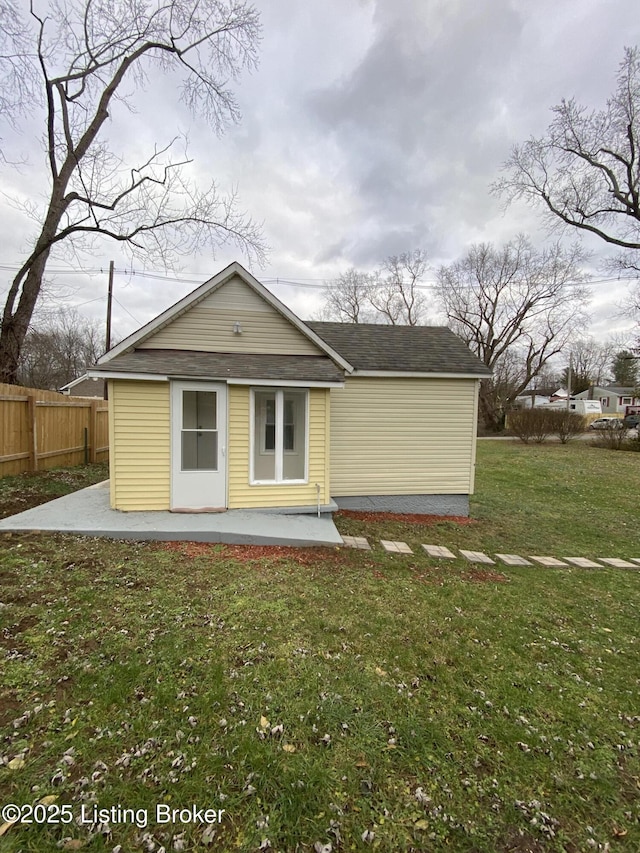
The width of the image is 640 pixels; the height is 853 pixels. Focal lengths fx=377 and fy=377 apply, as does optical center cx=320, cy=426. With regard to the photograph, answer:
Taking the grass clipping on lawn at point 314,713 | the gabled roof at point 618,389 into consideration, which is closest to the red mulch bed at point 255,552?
the grass clipping on lawn at point 314,713

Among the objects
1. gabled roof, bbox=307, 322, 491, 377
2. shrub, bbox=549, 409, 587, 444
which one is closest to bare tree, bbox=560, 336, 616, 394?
shrub, bbox=549, 409, 587, 444

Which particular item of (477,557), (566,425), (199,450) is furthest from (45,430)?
(566,425)

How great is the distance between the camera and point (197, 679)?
2.75 m

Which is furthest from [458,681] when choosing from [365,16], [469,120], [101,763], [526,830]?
[469,120]

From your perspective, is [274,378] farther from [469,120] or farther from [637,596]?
[469,120]

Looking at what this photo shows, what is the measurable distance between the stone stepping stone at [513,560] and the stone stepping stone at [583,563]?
29.7 inches

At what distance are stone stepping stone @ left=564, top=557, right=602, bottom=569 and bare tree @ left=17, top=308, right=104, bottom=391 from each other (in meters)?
33.5

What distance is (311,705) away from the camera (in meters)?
2.56

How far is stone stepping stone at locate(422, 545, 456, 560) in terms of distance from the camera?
19.0 ft

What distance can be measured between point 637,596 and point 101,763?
5.88 metres

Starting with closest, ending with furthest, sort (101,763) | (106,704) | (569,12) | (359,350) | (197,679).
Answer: (101,763), (106,704), (197,679), (569,12), (359,350)

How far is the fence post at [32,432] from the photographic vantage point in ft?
30.2

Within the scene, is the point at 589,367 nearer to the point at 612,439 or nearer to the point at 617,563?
the point at 612,439

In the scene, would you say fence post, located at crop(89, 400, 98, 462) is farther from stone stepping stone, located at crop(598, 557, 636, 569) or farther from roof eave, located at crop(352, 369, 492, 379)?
stone stepping stone, located at crop(598, 557, 636, 569)
